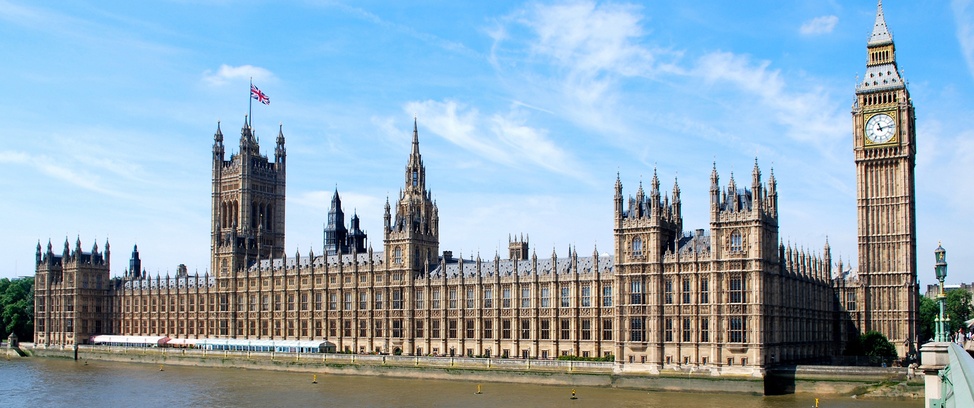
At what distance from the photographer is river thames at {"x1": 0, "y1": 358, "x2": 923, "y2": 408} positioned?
86375mm

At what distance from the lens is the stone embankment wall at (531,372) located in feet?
297

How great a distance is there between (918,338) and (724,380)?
143 ft

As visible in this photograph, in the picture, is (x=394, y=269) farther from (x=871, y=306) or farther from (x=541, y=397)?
(x=871, y=306)

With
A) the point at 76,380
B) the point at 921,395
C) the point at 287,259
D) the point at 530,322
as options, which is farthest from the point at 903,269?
the point at 76,380

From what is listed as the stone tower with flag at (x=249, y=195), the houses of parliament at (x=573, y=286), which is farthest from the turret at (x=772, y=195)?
the stone tower with flag at (x=249, y=195)

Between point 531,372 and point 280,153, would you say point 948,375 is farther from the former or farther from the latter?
point 280,153

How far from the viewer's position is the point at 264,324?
150 m

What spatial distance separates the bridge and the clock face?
89924 millimetres

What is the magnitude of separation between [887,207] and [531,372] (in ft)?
172

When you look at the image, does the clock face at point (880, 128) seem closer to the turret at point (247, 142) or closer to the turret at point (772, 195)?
the turret at point (772, 195)

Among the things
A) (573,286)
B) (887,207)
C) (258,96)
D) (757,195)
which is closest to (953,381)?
(757,195)

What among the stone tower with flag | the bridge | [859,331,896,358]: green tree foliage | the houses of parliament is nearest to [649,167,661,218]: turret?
the houses of parliament

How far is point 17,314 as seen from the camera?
604ft

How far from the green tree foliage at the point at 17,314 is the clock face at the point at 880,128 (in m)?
154
